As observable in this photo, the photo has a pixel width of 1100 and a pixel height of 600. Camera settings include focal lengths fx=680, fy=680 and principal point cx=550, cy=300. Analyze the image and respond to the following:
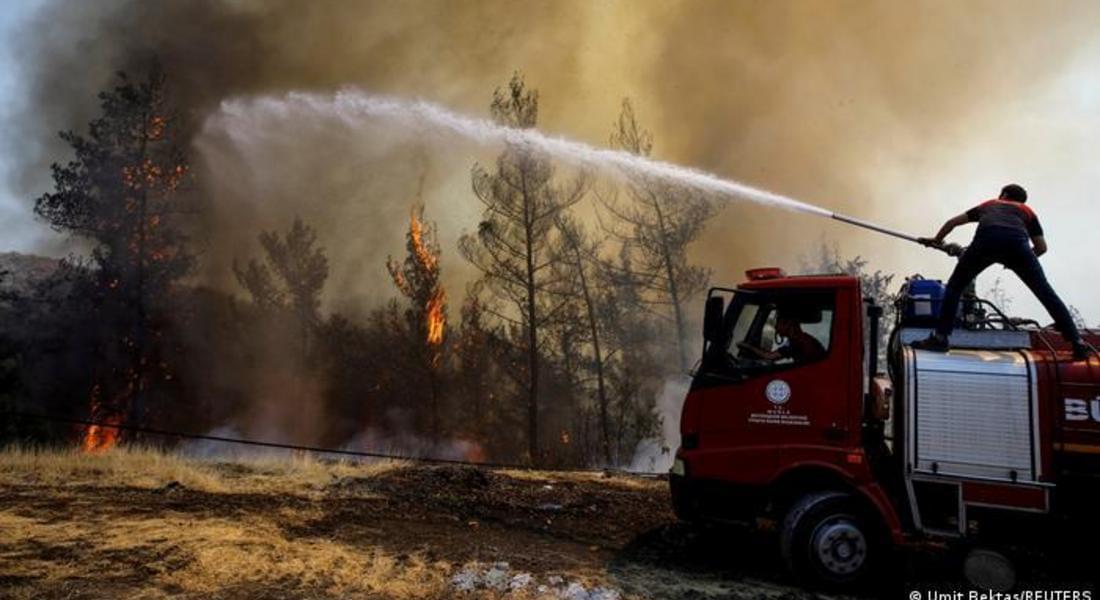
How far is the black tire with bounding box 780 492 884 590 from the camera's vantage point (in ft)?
19.3

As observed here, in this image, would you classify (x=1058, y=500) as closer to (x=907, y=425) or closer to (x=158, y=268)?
(x=907, y=425)

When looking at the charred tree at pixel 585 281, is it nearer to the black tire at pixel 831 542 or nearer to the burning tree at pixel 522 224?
the burning tree at pixel 522 224

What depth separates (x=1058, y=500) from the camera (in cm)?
553

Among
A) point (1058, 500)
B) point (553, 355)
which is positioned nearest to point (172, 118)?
point (553, 355)

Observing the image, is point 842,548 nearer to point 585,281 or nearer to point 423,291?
point 585,281

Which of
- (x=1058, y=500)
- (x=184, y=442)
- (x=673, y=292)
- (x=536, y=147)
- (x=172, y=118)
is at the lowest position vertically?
(x=184, y=442)

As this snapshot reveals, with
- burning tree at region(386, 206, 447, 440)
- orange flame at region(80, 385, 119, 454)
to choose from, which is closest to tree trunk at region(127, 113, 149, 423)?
orange flame at region(80, 385, 119, 454)

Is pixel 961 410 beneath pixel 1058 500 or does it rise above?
above

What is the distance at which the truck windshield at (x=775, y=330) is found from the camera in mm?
6352

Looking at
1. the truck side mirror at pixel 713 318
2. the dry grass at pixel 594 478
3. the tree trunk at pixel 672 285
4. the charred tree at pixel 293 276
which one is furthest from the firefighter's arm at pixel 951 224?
the charred tree at pixel 293 276

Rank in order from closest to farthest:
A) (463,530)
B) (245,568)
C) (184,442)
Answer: (245,568) < (463,530) < (184,442)

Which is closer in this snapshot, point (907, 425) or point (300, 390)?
point (907, 425)

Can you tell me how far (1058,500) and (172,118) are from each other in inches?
1185

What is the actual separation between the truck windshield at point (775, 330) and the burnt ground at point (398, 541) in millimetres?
2015
